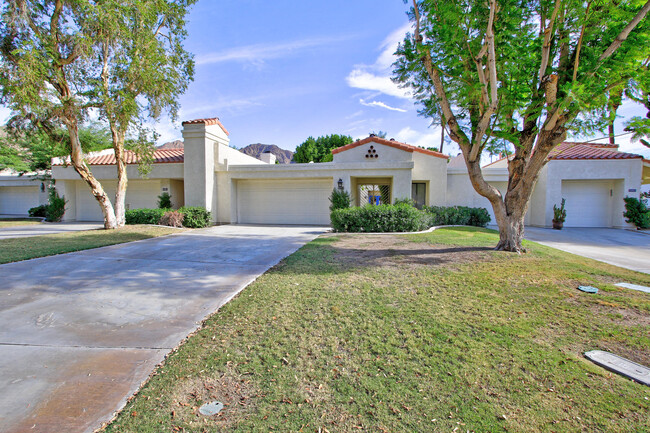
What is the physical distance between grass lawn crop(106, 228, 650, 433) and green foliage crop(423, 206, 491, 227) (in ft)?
31.4

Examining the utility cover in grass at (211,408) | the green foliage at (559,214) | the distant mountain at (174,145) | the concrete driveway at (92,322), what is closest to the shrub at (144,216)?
the concrete driveway at (92,322)

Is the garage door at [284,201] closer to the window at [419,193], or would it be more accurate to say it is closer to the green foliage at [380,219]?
the green foliage at [380,219]

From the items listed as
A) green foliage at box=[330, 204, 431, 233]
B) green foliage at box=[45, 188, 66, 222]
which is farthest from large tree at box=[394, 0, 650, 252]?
green foliage at box=[45, 188, 66, 222]

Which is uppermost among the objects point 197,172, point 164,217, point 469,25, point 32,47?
point 32,47

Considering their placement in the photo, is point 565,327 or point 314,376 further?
point 565,327

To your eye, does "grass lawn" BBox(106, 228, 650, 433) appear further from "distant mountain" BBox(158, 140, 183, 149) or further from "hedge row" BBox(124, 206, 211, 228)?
"distant mountain" BBox(158, 140, 183, 149)

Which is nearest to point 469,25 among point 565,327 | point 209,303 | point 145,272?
point 565,327

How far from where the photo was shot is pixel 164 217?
46.3 feet

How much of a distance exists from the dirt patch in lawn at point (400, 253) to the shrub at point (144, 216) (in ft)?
31.1

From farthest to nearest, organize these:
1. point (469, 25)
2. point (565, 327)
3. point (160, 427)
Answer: point (469, 25)
point (565, 327)
point (160, 427)

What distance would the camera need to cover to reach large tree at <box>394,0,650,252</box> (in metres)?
5.93

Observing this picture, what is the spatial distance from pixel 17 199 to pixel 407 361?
31660mm

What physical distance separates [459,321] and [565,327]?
1160 mm

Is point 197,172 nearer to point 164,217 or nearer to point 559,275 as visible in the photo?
point 164,217
